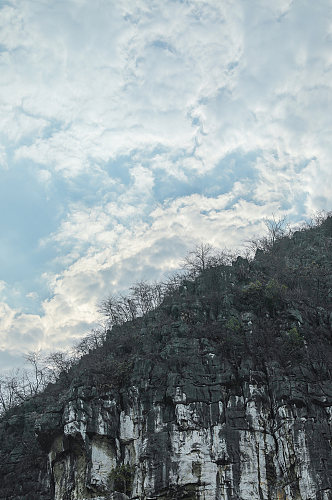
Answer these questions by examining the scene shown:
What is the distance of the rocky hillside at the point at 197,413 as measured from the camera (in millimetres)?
30531

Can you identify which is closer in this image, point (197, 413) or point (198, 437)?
point (198, 437)

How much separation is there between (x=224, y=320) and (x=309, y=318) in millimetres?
6873

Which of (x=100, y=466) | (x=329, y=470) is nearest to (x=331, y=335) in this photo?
(x=329, y=470)

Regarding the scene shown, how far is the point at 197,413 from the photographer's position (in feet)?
107

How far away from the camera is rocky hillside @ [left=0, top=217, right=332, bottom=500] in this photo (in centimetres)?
3053

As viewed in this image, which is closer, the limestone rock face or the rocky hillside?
the limestone rock face

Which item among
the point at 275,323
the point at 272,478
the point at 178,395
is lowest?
the point at 272,478

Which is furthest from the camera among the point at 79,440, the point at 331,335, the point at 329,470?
the point at 331,335

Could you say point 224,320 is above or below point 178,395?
above

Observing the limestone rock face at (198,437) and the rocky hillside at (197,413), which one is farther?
the rocky hillside at (197,413)

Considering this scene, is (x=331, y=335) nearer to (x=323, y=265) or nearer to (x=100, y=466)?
(x=323, y=265)

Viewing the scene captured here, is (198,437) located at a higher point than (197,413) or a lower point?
lower

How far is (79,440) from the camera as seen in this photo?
3409 centimetres

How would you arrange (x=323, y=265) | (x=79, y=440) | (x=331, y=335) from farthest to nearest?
1. (x=323, y=265)
2. (x=331, y=335)
3. (x=79, y=440)
